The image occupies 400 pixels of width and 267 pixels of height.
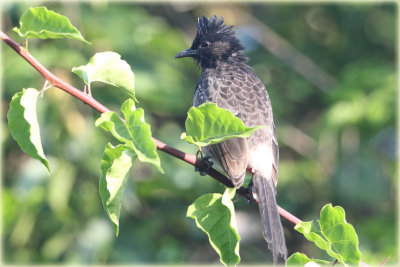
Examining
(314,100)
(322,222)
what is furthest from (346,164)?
(322,222)

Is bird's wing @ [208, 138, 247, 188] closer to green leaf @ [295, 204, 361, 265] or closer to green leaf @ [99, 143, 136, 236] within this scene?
green leaf @ [295, 204, 361, 265]

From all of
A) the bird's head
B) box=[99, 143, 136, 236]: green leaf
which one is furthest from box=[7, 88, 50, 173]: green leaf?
the bird's head

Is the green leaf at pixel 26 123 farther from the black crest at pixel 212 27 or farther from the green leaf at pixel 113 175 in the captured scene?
the black crest at pixel 212 27

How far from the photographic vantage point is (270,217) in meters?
3.81

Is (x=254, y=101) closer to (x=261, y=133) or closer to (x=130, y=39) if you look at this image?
(x=261, y=133)

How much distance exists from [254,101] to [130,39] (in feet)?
11.0

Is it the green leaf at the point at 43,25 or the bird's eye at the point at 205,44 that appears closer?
the green leaf at the point at 43,25

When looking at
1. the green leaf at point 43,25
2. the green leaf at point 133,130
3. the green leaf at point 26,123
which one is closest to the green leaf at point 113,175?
the green leaf at point 133,130

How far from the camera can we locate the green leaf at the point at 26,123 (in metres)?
2.65

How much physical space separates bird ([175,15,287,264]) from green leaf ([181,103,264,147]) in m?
1.14

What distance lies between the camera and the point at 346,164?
8070 millimetres

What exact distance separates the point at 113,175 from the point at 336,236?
107 cm

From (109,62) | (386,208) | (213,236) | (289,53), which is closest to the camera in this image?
(213,236)

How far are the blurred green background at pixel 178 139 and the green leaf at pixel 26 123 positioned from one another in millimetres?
4222
